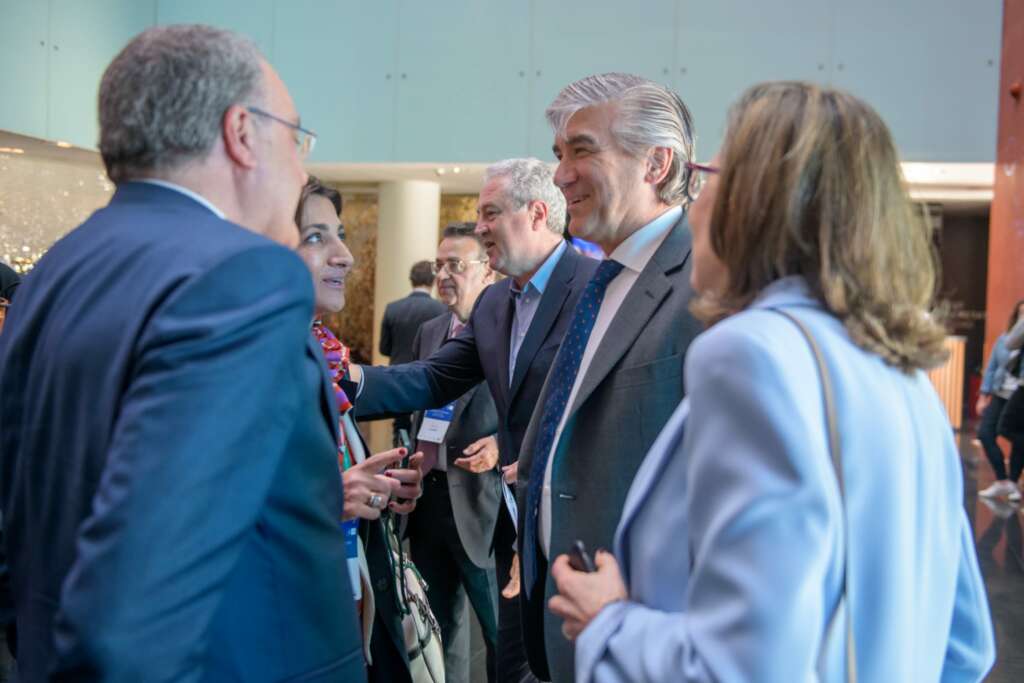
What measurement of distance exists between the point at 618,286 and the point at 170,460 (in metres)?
1.27

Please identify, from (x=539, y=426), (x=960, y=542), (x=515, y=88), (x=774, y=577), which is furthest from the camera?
(x=515, y=88)

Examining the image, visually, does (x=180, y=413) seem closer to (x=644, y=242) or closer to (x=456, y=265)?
(x=644, y=242)

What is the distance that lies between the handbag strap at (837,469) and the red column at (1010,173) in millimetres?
11289

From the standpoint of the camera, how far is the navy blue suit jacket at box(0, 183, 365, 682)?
1.01 m

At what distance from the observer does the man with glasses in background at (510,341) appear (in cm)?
281

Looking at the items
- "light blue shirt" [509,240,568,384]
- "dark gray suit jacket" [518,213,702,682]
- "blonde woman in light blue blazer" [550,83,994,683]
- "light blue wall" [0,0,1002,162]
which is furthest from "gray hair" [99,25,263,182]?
"light blue wall" [0,0,1002,162]

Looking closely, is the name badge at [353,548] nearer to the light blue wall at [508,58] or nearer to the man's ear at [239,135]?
the man's ear at [239,135]

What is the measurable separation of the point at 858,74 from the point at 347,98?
6038mm

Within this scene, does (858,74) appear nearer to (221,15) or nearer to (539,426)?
(221,15)

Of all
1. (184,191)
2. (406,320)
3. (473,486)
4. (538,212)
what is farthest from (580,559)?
(406,320)

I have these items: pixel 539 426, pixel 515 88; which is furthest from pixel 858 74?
pixel 539 426

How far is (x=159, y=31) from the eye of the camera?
1.27 meters

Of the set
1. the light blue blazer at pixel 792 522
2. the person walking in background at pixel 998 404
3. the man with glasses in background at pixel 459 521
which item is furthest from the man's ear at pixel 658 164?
the person walking in background at pixel 998 404

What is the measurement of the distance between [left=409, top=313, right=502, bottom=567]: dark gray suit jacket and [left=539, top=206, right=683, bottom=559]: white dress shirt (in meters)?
1.48
